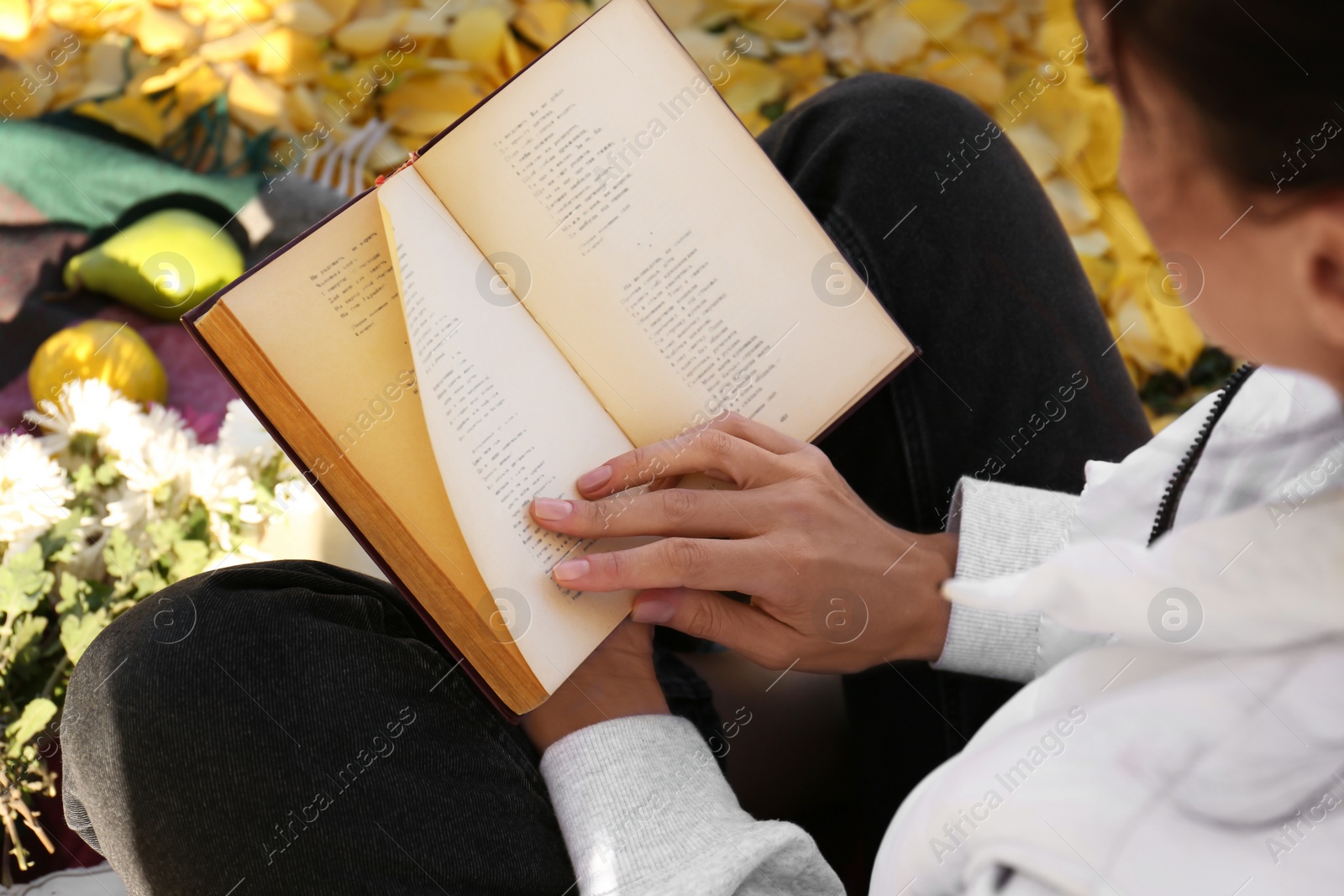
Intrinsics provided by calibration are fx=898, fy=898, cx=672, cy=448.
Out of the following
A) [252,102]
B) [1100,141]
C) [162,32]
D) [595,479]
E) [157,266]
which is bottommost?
[1100,141]

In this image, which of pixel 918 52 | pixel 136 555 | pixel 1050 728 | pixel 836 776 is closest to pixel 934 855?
pixel 1050 728

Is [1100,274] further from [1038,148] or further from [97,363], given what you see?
[97,363]

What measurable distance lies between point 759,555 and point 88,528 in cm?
44

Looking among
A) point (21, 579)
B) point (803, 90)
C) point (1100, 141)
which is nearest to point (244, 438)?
point (21, 579)

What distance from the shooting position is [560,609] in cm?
43

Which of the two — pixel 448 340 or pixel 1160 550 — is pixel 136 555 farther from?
pixel 1160 550

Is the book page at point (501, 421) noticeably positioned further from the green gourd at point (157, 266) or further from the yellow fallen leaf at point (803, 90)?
the yellow fallen leaf at point (803, 90)

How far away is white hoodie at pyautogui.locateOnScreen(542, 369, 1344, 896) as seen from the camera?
0.91 ft

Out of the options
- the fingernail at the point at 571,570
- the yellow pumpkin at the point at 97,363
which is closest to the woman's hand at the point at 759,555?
the fingernail at the point at 571,570

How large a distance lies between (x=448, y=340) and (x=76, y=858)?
46cm

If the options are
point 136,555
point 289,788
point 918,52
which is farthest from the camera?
point 918,52

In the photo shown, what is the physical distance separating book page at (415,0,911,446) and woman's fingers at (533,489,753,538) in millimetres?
45

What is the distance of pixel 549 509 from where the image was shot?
1.38 feet

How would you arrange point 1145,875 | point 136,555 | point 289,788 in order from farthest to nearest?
point 136,555
point 289,788
point 1145,875
